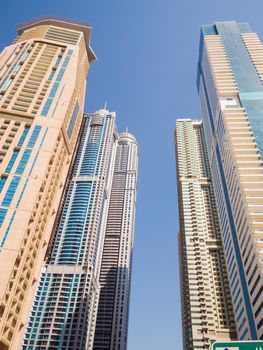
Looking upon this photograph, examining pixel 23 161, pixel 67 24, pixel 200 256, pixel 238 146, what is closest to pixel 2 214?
pixel 23 161

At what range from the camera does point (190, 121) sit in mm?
137750

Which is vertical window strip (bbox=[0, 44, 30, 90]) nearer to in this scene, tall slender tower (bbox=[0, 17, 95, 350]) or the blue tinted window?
tall slender tower (bbox=[0, 17, 95, 350])

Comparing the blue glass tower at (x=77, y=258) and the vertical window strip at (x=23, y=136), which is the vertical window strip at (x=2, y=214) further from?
the blue glass tower at (x=77, y=258)

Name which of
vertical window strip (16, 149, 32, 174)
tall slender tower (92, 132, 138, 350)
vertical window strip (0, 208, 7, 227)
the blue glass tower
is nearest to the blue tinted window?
vertical window strip (16, 149, 32, 174)

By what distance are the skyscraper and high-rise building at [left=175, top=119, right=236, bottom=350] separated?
71.3ft

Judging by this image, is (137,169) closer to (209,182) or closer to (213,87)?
(209,182)

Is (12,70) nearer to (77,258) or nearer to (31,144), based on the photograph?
(31,144)

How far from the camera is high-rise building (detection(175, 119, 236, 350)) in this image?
8262cm

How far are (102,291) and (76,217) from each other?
3683cm

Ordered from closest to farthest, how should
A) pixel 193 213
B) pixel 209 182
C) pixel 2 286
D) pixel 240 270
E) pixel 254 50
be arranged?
1. pixel 2 286
2. pixel 240 270
3. pixel 254 50
4. pixel 193 213
5. pixel 209 182

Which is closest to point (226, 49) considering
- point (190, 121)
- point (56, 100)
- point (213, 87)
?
point (213, 87)

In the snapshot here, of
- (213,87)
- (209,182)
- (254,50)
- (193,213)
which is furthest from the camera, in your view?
(209,182)

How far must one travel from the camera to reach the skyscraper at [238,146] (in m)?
53.1

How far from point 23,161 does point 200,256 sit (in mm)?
67199
